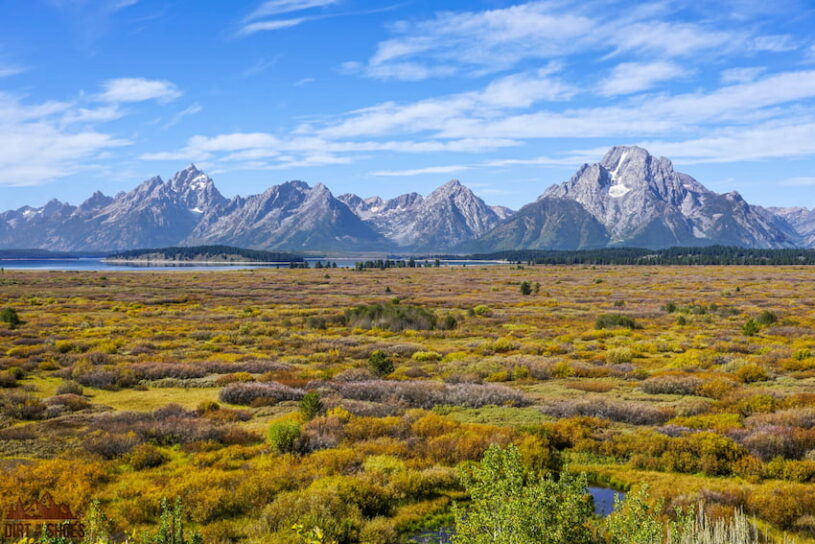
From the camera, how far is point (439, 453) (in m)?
13.2

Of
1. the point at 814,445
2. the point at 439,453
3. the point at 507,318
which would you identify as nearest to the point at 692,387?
the point at 814,445

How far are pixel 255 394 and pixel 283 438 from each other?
668 cm

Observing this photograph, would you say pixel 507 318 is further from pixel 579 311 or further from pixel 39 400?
pixel 39 400

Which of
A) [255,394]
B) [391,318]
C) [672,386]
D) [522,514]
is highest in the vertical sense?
[522,514]

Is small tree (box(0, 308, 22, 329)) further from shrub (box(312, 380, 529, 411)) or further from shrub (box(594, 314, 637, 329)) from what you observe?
shrub (box(594, 314, 637, 329))

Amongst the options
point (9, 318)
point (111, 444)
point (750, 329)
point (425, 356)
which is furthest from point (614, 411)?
point (9, 318)

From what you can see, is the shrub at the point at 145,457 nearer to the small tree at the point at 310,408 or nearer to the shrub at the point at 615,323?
the small tree at the point at 310,408

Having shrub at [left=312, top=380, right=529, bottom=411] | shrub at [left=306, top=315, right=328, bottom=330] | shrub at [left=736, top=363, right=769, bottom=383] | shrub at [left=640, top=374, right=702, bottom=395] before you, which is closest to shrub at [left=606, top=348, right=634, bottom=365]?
shrub at [left=736, top=363, right=769, bottom=383]

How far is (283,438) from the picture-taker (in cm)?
1318

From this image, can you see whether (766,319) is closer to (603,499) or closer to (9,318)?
(603,499)

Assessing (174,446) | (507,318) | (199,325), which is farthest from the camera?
(507,318)

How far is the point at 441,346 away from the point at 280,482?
21472mm

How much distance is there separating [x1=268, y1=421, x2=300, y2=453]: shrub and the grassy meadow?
6 cm

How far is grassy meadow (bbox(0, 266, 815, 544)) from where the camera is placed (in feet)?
33.6
